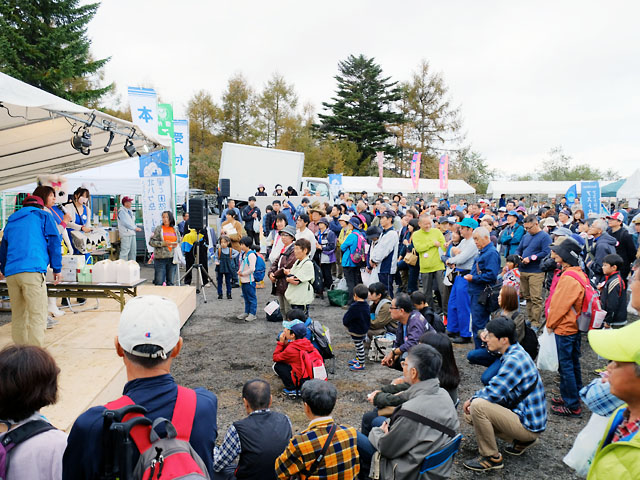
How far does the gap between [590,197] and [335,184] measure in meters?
10.5

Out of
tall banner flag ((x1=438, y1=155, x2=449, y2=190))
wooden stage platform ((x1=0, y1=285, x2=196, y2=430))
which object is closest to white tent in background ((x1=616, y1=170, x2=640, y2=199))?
tall banner flag ((x1=438, y1=155, x2=449, y2=190))

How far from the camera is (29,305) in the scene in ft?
13.9

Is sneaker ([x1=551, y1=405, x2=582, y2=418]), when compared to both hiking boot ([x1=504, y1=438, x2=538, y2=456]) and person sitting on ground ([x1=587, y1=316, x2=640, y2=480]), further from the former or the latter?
person sitting on ground ([x1=587, y1=316, x2=640, y2=480])

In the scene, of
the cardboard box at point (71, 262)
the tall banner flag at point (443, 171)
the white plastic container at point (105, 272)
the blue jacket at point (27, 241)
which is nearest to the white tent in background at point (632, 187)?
the tall banner flag at point (443, 171)

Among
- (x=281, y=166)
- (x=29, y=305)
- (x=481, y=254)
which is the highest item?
(x=281, y=166)

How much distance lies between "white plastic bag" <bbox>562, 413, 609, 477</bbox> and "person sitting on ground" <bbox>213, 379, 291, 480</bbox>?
1.70 metres

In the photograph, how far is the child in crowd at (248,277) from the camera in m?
7.55

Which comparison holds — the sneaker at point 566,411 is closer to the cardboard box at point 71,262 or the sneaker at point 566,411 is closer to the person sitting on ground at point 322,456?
the person sitting on ground at point 322,456

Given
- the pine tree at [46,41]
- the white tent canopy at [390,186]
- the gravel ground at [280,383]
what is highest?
the pine tree at [46,41]

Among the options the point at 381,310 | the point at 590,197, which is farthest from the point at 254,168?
the point at 381,310

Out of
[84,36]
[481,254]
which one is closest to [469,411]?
[481,254]

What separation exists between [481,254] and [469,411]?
2780mm

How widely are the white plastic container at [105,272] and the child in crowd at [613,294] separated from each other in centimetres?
667

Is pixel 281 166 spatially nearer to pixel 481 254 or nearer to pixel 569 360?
pixel 481 254
